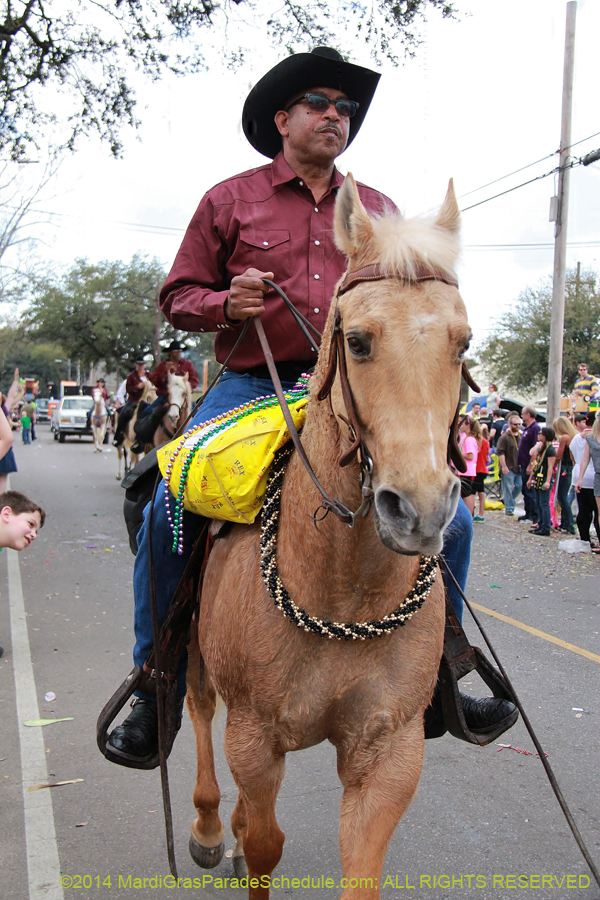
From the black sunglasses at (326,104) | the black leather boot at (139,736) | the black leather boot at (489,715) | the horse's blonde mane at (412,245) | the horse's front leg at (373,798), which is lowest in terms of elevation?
the black leather boot at (139,736)

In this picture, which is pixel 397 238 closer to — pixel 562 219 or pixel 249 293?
pixel 249 293

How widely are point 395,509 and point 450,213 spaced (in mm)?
1034

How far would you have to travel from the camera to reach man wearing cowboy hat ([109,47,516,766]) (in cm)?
303

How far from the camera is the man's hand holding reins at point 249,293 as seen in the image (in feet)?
8.80

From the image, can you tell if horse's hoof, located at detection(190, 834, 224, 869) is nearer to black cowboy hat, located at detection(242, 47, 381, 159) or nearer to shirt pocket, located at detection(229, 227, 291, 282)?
shirt pocket, located at detection(229, 227, 291, 282)

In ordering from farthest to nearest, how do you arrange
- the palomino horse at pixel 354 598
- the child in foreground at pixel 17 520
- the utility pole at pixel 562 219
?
1. the utility pole at pixel 562 219
2. the child in foreground at pixel 17 520
3. the palomino horse at pixel 354 598

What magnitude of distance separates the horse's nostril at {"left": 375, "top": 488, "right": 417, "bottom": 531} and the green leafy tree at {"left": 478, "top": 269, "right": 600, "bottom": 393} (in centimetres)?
3519

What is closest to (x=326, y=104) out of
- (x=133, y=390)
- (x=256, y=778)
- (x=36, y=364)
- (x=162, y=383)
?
(x=256, y=778)

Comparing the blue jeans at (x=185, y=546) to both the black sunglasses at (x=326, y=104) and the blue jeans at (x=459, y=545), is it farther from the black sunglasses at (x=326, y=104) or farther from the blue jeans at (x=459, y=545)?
the black sunglasses at (x=326, y=104)

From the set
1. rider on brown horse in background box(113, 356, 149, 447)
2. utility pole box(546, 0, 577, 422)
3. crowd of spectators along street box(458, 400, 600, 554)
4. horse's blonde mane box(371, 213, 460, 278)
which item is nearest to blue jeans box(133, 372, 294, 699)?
horse's blonde mane box(371, 213, 460, 278)

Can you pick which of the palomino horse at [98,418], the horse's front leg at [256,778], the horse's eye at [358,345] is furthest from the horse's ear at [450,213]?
the palomino horse at [98,418]

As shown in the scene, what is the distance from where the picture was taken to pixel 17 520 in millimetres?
5344

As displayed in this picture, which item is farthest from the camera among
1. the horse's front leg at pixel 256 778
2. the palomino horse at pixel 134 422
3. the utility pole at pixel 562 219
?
the utility pole at pixel 562 219

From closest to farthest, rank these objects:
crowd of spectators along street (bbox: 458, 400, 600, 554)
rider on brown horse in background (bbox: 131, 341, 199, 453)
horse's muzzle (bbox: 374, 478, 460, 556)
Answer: horse's muzzle (bbox: 374, 478, 460, 556) → crowd of spectators along street (bbox: 458, 400, 600, 554) → rider on brown horse in background (bbox: 131, 341, 199, 453)
